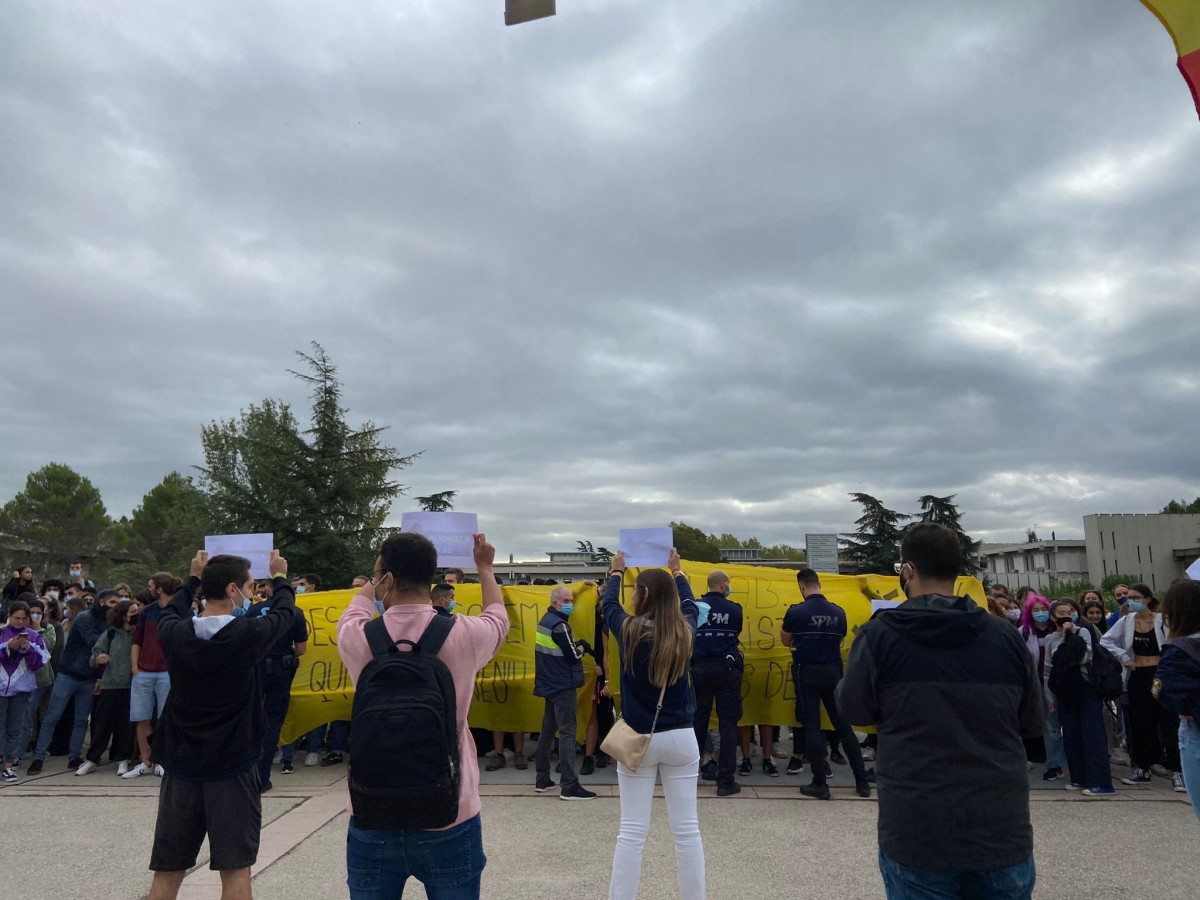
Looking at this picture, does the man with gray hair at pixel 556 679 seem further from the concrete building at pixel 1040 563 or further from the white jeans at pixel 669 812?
the concrete building at pixel 1040 563

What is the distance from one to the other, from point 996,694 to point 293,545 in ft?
74.7

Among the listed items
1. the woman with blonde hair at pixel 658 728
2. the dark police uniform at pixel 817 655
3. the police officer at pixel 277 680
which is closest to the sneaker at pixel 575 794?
the dark police uniform at pixel 817 655

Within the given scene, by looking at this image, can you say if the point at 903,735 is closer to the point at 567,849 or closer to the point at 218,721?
the point at 218,721

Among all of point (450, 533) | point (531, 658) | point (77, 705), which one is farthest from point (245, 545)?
point (531, 658)

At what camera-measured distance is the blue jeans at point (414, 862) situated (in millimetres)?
2879

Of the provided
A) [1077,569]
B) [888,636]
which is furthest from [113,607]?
[1077,569]

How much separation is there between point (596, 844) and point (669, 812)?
91.3 inches

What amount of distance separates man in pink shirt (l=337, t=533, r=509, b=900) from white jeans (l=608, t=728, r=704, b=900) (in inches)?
56.3

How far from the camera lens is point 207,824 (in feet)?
12.4

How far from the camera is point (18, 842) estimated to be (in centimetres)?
644

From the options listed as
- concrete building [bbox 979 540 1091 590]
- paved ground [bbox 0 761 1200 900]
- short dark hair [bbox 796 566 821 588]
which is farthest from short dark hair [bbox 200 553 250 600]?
concrete building [bbox 979 540 1091 590]

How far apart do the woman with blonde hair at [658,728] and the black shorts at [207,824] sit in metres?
1.73

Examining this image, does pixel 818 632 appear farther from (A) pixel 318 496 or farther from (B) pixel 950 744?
(A) pixel 318 496

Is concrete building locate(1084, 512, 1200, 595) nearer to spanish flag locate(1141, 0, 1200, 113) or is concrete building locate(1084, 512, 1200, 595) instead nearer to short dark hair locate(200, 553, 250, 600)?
spanish flag locate(1141, 0, 1200, 113)
